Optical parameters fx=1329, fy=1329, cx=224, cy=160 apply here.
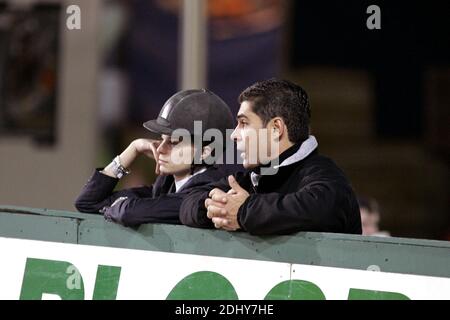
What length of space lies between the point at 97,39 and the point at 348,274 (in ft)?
29.6

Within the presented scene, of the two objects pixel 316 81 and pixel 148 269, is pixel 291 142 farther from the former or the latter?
pixel 316 81

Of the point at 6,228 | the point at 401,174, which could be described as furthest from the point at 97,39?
the point at 6,228

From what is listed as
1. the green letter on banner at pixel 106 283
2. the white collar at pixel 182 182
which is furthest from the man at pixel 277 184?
the green letter on banner at pixel 106 283

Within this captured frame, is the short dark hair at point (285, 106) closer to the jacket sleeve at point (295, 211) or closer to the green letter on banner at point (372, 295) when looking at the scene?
the jacket sleeve at point (295, 211)

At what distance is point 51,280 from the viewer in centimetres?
603

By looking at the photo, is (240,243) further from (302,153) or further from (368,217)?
(368,217)

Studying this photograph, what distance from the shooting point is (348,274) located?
5238mm

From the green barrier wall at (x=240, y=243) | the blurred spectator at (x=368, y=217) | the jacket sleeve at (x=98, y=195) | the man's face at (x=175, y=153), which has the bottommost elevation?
the blurred spectator at (x=368, y=217)

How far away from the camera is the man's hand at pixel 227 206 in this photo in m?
5.46

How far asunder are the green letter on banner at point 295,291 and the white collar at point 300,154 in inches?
20.6

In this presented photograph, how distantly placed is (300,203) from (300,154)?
1.27 ft
